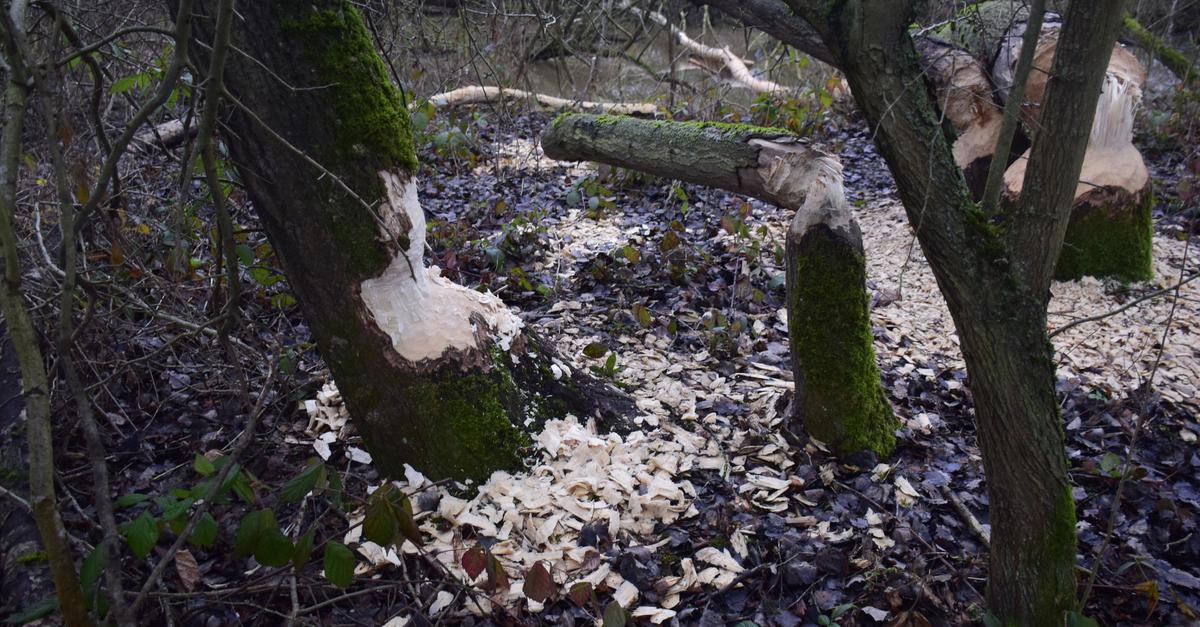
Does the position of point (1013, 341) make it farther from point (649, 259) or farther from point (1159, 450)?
point (649, 259)

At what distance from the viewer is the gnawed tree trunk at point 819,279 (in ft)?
7.79

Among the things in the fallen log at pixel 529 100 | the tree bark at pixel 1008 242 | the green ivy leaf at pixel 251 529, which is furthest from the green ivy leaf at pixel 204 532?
the fallen log at pixel 529 100

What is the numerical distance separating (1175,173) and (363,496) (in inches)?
223

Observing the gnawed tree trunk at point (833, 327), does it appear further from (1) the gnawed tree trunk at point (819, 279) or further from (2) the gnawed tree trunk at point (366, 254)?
(2) the gnawed tree trunk at point (366, 254)

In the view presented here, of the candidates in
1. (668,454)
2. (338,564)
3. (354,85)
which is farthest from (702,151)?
(338,564)

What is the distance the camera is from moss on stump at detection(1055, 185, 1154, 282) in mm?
3688

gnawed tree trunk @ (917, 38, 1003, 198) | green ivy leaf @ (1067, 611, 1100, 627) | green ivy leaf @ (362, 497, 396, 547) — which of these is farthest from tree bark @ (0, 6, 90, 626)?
gnawed tree trunk @ (917, 38, 1003, 198)

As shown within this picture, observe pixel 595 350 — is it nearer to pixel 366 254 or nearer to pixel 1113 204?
pixel 366 254

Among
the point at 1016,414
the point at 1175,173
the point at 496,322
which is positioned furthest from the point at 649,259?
the point at 1175,173

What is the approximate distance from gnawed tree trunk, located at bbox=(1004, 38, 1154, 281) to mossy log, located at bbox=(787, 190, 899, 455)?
1.88 meters

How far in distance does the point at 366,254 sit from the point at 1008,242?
1631 millimetres

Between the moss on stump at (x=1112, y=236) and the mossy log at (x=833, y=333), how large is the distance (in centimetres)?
197

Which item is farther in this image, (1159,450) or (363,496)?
(1159,450)

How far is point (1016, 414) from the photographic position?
5.43 feet
